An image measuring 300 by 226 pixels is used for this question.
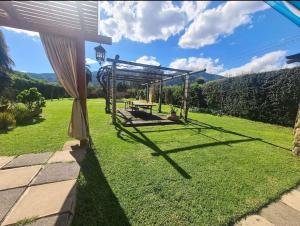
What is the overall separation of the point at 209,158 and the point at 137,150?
5.72ft


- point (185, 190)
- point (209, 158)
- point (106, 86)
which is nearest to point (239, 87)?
point (209, 158)

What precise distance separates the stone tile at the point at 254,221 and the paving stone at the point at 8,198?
274 centimetres

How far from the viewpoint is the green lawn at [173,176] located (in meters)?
1.99

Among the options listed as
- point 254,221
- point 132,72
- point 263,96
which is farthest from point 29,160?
point 263,96

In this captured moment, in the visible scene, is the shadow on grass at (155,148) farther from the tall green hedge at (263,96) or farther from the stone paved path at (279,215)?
the tall green hedge at (263,96)

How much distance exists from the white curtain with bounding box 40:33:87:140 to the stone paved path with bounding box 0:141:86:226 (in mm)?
668

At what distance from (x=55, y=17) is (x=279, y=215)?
477cm

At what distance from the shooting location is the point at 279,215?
2.04 m

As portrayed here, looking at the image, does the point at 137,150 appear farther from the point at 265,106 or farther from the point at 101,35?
the point at 265,106

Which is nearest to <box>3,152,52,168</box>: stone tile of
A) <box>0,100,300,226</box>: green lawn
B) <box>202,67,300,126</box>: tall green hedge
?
<box>0,100,300,226</box>: green lawn

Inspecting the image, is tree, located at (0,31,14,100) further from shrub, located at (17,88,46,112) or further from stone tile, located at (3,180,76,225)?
stone tile, located at (3,180,76,225)

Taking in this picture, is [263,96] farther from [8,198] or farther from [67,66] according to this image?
[8,198]

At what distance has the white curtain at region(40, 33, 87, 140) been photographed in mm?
3514

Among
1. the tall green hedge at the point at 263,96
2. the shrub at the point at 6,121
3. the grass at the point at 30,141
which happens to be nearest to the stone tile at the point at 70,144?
the grass at the point at 30,141
